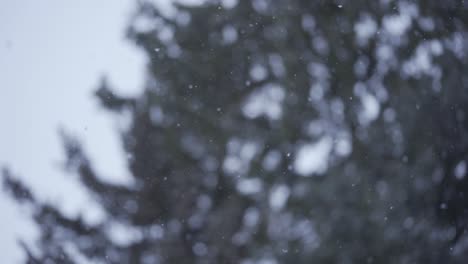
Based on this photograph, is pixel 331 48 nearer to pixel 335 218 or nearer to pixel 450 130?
pixel 450 130

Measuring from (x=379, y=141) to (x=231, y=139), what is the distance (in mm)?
1403

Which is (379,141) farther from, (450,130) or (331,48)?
(331,48)

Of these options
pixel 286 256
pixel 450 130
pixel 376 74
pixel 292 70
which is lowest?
pixel 286 256

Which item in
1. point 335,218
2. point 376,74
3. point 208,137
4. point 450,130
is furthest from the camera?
point 208,137

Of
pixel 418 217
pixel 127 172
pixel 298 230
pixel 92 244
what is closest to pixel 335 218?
pixel 298 230

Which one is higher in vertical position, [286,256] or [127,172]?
[127,172]

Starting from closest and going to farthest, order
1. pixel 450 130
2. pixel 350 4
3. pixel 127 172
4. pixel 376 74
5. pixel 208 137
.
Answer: pixel 450 130, pixel 376 74, pixel 350 4, pixel 208 137, pixel 127 172

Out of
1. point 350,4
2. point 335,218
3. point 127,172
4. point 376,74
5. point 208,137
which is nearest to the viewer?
point 335,218

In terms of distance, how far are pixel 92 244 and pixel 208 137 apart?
2464 millimetres

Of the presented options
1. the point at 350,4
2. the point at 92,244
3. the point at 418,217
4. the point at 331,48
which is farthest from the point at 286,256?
the point at 92,244

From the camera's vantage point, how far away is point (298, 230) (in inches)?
122

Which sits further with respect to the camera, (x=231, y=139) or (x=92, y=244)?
(x=92, y=244)

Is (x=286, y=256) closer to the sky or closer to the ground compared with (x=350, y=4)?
closer to the ground

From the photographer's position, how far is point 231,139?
381cm
